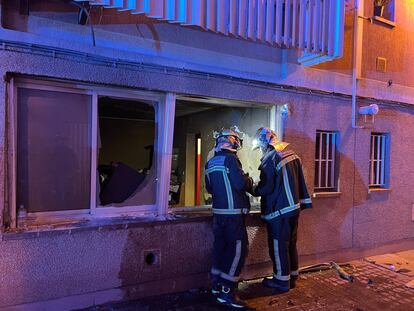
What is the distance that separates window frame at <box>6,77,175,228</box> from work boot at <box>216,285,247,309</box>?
1239 millimetres

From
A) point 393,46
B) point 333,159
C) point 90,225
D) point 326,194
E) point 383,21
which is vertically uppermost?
point 383,21

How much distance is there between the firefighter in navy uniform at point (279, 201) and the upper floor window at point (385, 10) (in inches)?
142

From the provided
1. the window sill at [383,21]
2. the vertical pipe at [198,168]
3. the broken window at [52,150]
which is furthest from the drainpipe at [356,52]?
the broken window at [52,150]

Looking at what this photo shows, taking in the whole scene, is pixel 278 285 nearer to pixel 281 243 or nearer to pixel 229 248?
pixel 281 243

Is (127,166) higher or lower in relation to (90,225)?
higher

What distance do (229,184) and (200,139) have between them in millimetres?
2352

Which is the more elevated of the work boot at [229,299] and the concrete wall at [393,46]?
the concrete wall at [393,46]

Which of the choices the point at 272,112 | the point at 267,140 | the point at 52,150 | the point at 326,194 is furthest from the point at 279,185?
the point at 52,150

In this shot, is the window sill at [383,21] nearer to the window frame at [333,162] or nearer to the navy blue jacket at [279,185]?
the window frame at [333,162]

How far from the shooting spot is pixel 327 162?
626 cm

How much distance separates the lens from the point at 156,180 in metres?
4.90

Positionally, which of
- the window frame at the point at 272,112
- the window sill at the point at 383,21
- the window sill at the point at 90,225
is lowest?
the window sill at the point at 90,225

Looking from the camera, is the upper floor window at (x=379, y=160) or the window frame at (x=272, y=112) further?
the upper floor window at (x=379, y=160)

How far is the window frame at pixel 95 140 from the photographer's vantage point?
3.89 meters
